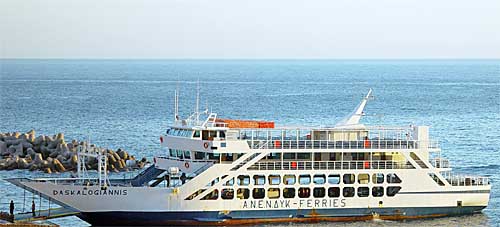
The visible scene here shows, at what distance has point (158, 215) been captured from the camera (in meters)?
40.5

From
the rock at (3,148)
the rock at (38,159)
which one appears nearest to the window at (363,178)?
the rock at (38,159)

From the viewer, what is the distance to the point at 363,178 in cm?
4241

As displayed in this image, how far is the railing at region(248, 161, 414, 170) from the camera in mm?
41844

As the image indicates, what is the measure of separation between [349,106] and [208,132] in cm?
6321

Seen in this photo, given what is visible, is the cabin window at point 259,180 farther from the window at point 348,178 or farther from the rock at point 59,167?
the rock at point 59,167

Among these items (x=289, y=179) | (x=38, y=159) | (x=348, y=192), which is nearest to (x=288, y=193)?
(x=289, y=179)

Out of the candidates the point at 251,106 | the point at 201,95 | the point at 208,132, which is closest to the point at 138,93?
the point at 201,95

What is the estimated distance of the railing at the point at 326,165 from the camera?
41844 millimetres

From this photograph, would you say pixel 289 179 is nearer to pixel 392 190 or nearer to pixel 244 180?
pixel 244 180

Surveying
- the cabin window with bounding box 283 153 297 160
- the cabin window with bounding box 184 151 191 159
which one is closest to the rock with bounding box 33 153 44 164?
the cabin window with bounding box 184 151 191 159

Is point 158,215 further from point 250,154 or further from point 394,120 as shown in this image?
point 394,120

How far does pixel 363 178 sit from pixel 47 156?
23058 millimetres

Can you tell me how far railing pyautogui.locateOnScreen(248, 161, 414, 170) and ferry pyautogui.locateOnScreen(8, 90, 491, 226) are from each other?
1.4 inches

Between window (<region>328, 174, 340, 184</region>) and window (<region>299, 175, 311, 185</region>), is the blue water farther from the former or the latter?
window (<region>299, 175, 311, 185</region>)
